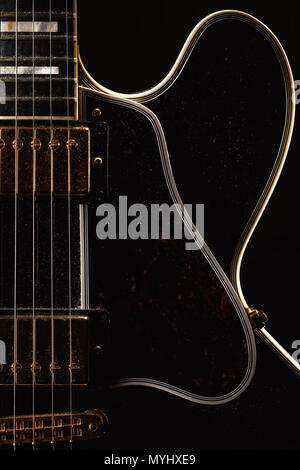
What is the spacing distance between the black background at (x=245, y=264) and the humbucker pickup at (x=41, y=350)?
0.08 m

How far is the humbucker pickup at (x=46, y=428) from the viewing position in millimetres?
665

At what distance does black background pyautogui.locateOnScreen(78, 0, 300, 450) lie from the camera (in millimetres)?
712

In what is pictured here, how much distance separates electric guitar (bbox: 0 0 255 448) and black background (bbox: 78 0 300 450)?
1.1 inches

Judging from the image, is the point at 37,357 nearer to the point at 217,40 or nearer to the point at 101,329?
the point at 101,329

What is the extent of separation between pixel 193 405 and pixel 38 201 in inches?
13.6

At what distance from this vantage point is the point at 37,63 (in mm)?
707

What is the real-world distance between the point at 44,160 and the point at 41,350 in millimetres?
247

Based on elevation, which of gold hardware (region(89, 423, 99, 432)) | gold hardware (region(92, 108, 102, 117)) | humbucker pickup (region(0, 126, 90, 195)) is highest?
gold hardware (region(92, 108, 102, 117))

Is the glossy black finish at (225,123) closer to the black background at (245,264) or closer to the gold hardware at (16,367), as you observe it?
the black background at (245,264)

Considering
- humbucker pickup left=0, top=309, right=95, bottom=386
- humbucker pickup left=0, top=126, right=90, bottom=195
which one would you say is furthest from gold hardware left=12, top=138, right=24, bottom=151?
humbucker pickup left=0, top=309, right=95, bottom=386

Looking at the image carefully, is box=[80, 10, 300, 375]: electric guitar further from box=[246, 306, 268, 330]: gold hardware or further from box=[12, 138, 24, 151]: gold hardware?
box=[12, 138, 24, 151]: gold hardware

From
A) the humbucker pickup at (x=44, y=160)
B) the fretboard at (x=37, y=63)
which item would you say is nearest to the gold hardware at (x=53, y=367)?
the humbucker pickup at (x=44, y=160)

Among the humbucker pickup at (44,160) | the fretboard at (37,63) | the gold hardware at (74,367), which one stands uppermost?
the fretboard at (37,63)
